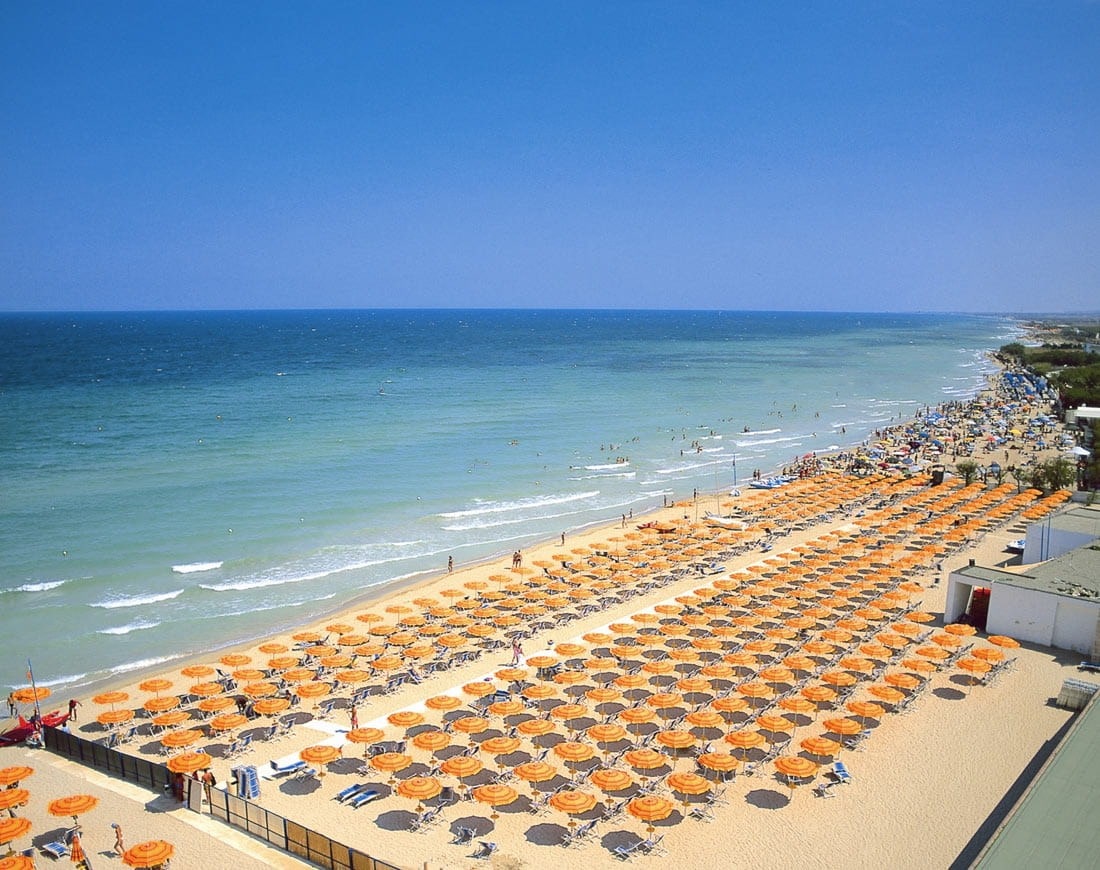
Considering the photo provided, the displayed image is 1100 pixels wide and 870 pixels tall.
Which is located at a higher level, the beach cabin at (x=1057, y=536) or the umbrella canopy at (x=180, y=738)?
the beach cabin at (x=1057, y=536)

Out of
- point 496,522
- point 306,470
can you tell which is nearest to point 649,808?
point 496,522

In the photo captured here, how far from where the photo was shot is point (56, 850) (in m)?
14.2

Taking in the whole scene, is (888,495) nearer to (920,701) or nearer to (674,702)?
(920,701)

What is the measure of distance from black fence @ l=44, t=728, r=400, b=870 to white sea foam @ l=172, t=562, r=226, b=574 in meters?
14.5

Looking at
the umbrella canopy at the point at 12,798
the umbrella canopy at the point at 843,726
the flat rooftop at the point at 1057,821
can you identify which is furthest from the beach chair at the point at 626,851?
the umbrella canopy at the point at 12,798

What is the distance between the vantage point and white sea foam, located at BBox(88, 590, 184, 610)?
93.5 ft

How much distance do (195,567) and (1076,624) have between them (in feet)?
101

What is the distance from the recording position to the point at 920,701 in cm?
1994

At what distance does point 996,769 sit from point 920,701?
325 cm

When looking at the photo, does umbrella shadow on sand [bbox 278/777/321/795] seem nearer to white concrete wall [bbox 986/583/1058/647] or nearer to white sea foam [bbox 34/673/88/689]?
white sea foam [bbox 34/673/88/689]

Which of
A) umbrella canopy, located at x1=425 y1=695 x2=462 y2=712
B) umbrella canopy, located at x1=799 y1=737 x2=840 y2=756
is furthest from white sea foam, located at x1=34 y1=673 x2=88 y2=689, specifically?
umbrella canopy, located at x1=799 y1=737 x2=840 y2=756

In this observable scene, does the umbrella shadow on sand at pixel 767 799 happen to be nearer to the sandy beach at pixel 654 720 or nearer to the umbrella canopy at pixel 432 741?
the sandy beach at pixel 654 720

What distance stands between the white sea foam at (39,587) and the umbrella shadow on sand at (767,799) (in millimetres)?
26400

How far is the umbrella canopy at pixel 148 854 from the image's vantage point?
13.2m
